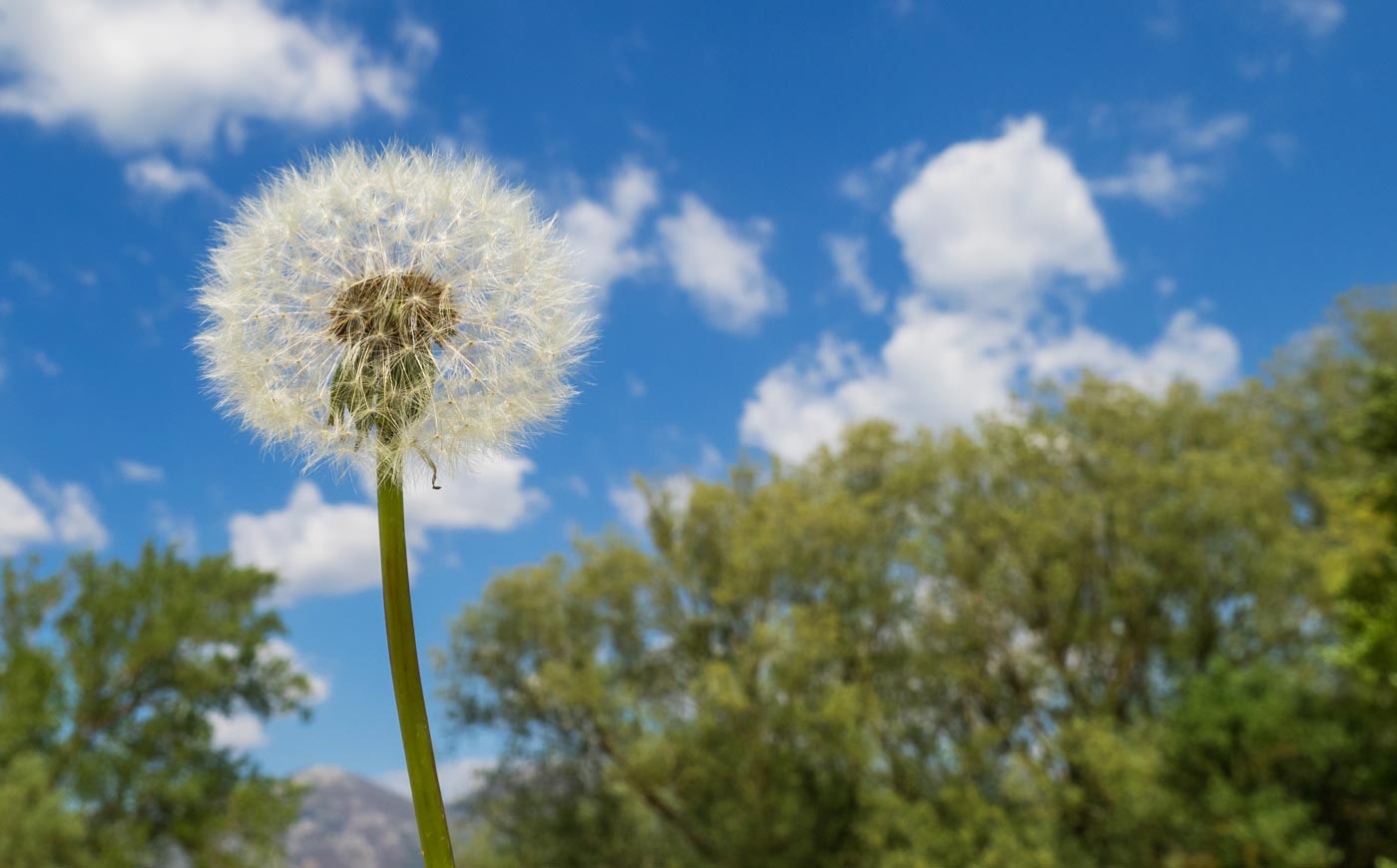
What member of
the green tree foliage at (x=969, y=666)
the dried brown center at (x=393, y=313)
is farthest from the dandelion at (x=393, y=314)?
the green tree foliage at (x=969, y=666)

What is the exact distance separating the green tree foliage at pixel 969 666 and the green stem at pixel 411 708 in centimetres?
2071

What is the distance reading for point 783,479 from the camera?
104ft

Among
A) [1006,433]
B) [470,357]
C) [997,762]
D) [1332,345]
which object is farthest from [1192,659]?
[470,357]

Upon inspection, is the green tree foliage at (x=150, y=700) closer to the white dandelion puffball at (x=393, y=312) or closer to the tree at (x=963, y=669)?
the tree at (x=963, y=669)

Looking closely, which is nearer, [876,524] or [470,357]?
[470,357]

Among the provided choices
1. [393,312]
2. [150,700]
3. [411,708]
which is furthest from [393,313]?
[150,700]

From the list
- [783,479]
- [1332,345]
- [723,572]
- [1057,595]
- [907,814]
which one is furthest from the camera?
[1332,345]

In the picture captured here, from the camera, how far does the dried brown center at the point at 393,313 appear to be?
9.43 feet

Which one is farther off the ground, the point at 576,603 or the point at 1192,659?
the point at 576,603

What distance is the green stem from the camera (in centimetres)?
210

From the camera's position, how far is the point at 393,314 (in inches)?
114

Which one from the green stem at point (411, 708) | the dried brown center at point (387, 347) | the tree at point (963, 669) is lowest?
the green stem at point (411, 708)

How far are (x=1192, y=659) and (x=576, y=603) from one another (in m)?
16.5

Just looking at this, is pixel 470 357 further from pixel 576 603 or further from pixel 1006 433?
pixel 576 603
